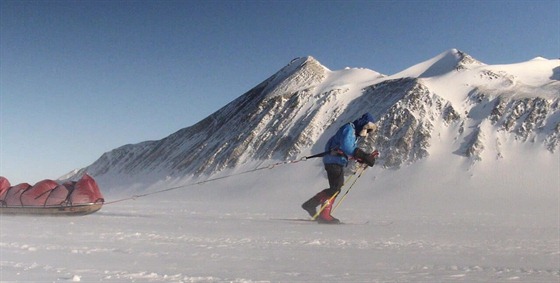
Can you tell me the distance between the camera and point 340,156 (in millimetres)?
11406

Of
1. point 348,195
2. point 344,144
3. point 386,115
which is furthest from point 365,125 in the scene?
point 386,115

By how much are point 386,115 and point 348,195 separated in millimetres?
15997

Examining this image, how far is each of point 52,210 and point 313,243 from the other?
9.00m

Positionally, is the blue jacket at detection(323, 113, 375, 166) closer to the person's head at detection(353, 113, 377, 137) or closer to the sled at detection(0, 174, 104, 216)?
the person's head at detection(353, 113, 377, 137)

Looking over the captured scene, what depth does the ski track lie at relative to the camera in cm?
466

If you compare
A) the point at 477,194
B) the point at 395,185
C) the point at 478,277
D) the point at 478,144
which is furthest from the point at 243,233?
the point at 478,144

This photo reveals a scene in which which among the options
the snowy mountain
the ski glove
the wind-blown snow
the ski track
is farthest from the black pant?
the snowy mountain

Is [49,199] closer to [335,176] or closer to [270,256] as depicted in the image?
[335,176]

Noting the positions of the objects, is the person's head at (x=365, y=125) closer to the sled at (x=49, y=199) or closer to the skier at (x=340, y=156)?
the skier at (x=340, y=156)

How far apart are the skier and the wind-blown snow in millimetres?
877

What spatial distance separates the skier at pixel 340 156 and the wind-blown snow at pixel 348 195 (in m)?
0.88

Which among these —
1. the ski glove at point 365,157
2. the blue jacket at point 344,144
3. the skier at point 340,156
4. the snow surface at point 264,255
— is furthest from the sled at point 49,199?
the ski glove at point 365,157

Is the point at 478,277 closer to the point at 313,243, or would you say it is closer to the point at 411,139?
the point at 313,243

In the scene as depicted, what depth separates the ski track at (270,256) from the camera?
15.3 feet
